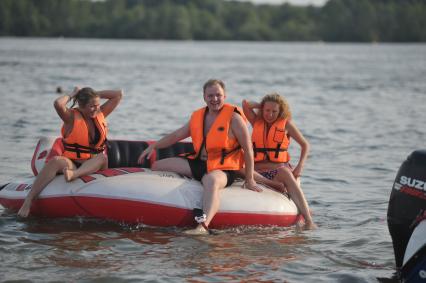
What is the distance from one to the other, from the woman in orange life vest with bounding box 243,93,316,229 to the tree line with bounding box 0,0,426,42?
7960 centimetres

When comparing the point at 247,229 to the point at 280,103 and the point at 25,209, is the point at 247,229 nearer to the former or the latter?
the point at 280,103

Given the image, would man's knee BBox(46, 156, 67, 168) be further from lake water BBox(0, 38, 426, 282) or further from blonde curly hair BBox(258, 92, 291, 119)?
blonde curly hair BBox(258, 92, 291, 119)

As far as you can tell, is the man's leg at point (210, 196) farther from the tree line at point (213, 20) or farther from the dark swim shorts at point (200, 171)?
the tree line at point (213, 20)

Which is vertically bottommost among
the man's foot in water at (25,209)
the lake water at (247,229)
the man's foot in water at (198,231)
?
the lake water at (247,229)

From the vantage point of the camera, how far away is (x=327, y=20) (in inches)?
3922

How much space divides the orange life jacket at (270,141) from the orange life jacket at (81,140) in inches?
51.5

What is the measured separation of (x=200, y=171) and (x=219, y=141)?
33 centimetres

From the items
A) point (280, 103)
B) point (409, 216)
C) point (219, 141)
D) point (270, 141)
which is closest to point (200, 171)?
point (219, 141)

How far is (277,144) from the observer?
686 cm

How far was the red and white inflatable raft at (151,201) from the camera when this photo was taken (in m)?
6.34

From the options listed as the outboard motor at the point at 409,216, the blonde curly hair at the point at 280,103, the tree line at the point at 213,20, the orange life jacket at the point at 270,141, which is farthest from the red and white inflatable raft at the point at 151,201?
the tree line at the point at 213,20

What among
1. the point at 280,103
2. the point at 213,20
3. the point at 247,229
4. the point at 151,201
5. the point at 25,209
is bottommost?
the point at 247,229

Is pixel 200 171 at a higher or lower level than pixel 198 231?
higher

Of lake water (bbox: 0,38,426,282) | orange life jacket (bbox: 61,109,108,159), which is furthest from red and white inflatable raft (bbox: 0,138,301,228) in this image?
orange life jacket (bbox: 61,109,108,159)
